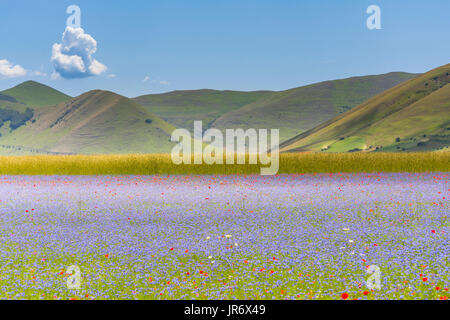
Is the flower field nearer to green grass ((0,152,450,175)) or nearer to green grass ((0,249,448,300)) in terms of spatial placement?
green grass ((0,249,448,300))

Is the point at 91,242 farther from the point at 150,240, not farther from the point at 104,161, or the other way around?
the point at 104,161

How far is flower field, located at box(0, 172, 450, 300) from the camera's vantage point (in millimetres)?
8648

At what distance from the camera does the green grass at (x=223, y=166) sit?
1566 inches

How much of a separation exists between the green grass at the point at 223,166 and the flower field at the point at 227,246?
1639 cm

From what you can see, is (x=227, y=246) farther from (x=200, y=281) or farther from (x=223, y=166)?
(x=223, y=166)

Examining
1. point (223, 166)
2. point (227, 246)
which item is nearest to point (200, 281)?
point (227, 246)

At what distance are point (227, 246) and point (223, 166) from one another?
27.8 meters

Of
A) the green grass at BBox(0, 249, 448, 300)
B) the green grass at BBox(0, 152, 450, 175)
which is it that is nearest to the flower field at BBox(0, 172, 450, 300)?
the green grass at BBox(0, 249, 448, 300)

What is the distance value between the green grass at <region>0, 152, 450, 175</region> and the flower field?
1639 cm

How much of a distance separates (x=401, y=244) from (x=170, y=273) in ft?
21.4

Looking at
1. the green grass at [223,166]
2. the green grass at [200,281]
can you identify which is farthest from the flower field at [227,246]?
the green grass at [223,166]

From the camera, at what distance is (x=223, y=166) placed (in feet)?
130

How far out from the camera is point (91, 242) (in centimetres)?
1267
